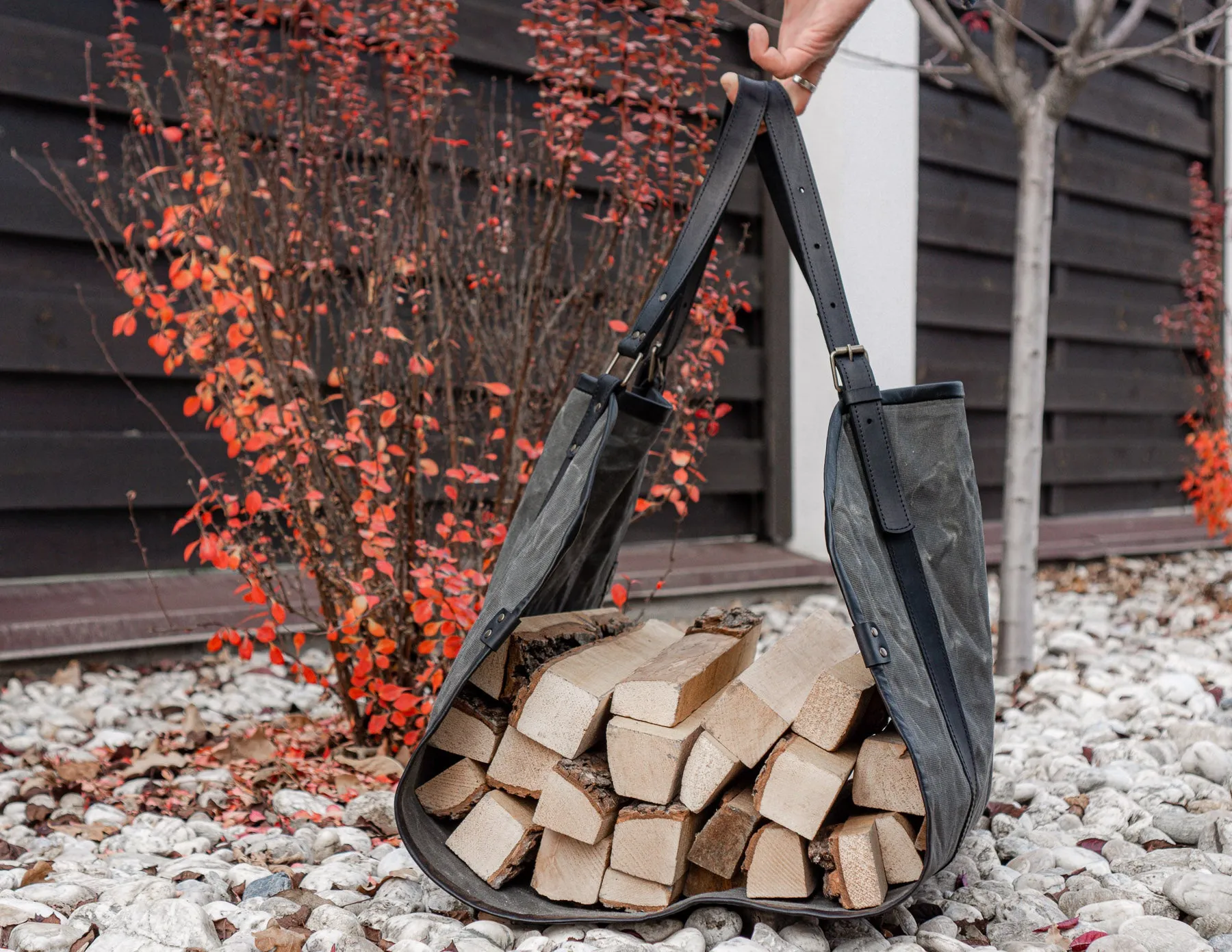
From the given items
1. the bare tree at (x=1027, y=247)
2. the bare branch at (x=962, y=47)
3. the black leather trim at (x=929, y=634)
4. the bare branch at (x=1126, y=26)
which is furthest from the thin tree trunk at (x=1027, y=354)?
the black leather trim at (x=929, y=634)

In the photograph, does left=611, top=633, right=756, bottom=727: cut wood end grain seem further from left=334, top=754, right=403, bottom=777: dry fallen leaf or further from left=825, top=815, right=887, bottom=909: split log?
left=334, top=754, right=403, bottom=777: dry fallen leaf

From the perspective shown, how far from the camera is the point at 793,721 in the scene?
1.49 m

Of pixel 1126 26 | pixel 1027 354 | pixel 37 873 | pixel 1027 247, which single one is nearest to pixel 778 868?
pixel 37 873

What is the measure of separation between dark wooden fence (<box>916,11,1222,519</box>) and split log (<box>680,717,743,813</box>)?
398cm

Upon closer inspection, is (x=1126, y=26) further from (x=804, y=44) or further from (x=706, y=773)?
(x=706, y=773)

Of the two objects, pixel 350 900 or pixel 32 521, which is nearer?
pixel 350 900

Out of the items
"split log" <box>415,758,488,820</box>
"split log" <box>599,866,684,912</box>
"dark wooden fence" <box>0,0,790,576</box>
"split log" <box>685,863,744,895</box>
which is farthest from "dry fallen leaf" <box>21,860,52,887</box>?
"dark wooden fence" <box>0,0,790,576</box>

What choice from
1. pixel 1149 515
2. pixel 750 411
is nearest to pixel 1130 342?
pixel 1149 515

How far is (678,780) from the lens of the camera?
1.52 meters

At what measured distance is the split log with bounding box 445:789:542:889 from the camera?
1.56 m

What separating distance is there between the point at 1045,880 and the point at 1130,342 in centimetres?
561

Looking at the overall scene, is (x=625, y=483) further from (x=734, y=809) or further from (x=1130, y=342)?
(x=1130, y=342)

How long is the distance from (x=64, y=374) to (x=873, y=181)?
9.56ft

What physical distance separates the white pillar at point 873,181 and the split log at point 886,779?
8.47 ft
